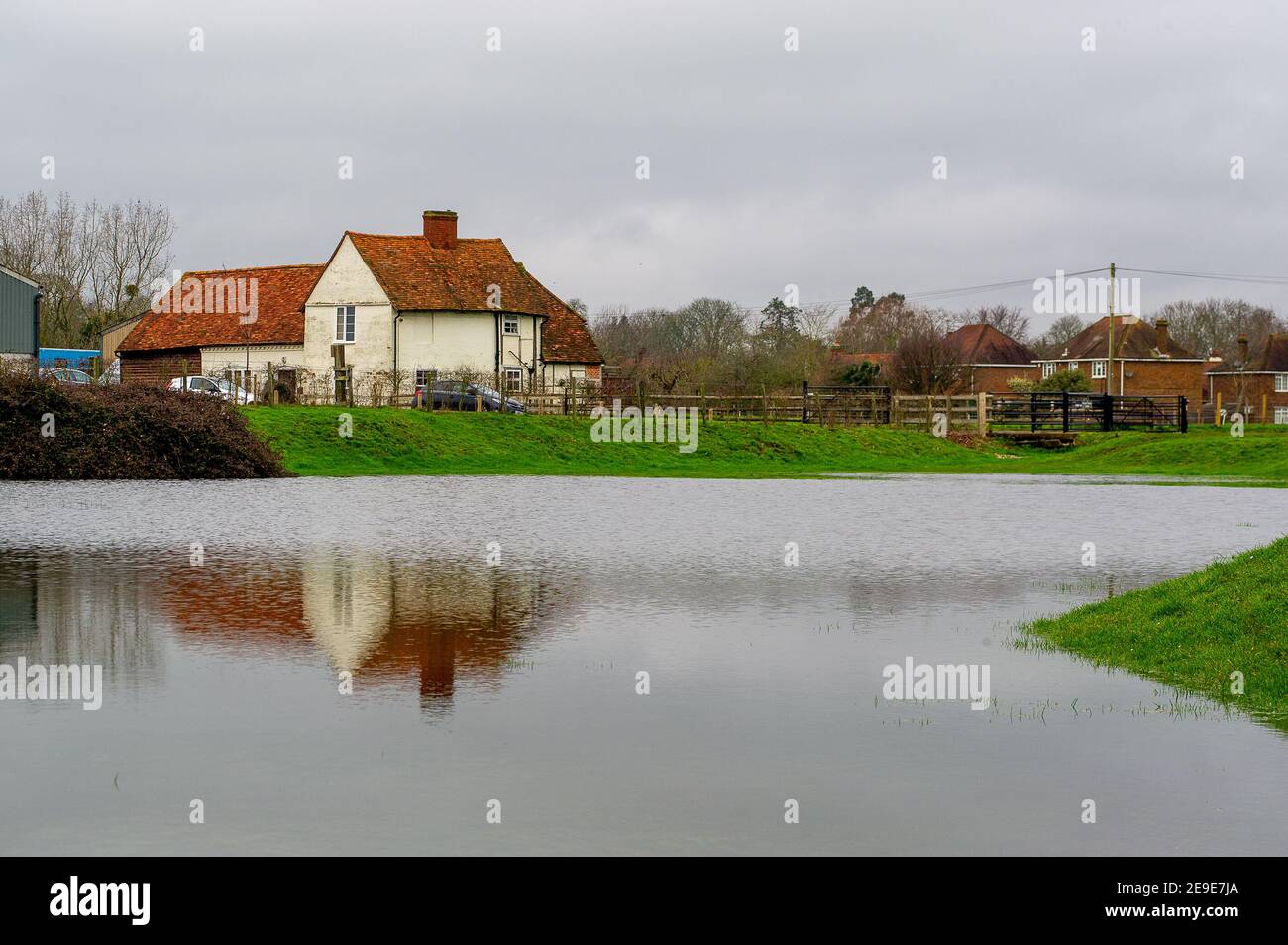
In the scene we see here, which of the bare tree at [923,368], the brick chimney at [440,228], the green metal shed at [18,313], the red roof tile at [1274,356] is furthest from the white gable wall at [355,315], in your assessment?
the red roof tile at [1274,356]

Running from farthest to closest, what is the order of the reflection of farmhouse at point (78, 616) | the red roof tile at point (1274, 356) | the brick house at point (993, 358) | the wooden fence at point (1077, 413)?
1. the brick house at point (993, 358)
2. the red roof tile at point (1274, 356)
3. the wooden fence at point (1077, 413)
4. the reflection of farmhouse at point (78, 616)

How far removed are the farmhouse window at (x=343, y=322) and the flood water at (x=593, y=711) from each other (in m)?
51.3

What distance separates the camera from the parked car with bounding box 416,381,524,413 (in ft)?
185

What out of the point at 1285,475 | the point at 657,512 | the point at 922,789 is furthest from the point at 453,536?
the point at 1285,475

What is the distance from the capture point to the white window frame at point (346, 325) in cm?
7094

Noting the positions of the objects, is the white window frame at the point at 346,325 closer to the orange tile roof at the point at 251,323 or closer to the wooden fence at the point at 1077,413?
the orange tile roof at the point at 251,323

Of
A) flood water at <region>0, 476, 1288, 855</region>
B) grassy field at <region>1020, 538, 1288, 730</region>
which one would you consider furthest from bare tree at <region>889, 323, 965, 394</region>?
grassy field at <region>1020, 538, 1288, 730</region>

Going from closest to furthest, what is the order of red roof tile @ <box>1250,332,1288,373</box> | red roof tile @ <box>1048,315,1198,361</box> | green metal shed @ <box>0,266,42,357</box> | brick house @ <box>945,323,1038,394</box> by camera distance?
green metal shed @ <box>0,266,42,357</box>
red roof tile @ <box>1048,315,1198,361</box>
red roof tile @ <box>1250,332,1288,373</box>
brick house @ <box>945,323,1038,394</box>

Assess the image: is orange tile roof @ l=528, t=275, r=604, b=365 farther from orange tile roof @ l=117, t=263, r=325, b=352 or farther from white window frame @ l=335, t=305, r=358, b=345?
orange tile roof @ l=117, t=263, r=325, b=352

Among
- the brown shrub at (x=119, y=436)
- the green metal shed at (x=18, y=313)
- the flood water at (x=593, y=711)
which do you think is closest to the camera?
the flood water at (x=593, y=711)

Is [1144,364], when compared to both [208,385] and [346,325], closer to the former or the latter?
[346,325]

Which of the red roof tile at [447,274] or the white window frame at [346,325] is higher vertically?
the red roof tile at [447,274]

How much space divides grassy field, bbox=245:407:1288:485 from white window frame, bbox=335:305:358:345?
21497 millimetres

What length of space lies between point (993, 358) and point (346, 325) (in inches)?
2495
